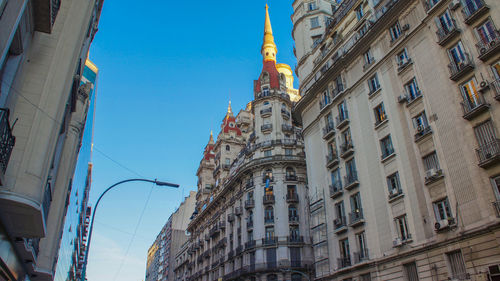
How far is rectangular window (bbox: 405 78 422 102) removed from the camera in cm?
2498

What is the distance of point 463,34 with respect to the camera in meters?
22.0

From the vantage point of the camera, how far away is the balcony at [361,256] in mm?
25812

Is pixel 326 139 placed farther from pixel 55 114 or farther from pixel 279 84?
pixel 279 84

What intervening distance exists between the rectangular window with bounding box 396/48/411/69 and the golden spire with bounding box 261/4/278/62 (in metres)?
41.9

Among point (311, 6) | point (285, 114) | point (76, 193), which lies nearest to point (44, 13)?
point (76, 193)

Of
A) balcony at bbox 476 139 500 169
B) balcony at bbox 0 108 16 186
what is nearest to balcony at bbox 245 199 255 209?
balcony at bbox 476 139 500 169

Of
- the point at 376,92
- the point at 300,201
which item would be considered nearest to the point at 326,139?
the point at 376,92

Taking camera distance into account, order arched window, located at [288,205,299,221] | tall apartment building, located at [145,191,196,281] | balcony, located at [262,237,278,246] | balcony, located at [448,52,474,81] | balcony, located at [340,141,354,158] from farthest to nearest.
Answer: tall apartment building, located at [145,191,196,281] < arched window, located at [288,205,299,221] < balcony, located at [262,237,278,246] < balcony, located at [340,141,354,158] < balcony, located at [448,52,474,81]

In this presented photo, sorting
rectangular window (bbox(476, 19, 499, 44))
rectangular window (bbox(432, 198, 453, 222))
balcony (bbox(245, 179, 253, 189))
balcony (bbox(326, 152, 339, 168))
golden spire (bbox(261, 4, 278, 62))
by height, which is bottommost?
rectangular window (bbox(432, 198, 453, 222))

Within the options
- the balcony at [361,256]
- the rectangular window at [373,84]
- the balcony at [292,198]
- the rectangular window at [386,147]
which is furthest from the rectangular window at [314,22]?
the balcony at [361,256]

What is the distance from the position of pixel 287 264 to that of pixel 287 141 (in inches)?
722

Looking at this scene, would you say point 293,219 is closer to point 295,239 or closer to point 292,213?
point 292,213

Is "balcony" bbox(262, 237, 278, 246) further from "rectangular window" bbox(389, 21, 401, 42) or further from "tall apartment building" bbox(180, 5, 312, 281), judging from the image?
"rectangular window" bbox(389, 21, 401, 42)

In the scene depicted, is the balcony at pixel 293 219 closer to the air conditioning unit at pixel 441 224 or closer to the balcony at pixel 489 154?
the air conditioning unit at pixel 441 224
